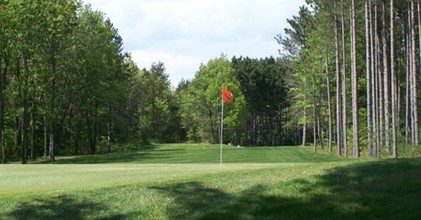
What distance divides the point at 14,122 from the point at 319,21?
32314 mm

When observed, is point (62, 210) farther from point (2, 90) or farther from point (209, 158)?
point (2, 90)

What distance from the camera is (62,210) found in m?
10.0

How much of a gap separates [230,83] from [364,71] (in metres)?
33.3

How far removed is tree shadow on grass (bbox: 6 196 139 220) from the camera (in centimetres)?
965

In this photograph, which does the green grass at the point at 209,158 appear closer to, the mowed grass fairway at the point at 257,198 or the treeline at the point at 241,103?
the mowed grass fairway at the point at 257,198

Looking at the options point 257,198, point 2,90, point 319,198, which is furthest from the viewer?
point 2,90

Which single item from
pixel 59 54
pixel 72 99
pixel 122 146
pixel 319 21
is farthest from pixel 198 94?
pixel 319 21

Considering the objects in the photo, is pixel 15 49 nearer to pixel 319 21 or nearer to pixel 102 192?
pixel 319 21

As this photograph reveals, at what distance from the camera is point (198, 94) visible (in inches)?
3223

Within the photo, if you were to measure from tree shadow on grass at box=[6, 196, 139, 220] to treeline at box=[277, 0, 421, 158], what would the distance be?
1835 cm

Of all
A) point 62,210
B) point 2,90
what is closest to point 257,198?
point 62,210

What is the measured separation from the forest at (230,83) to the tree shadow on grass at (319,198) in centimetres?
1520

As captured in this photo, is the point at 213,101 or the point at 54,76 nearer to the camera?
the point at 54,76

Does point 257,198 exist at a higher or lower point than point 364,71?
lower
